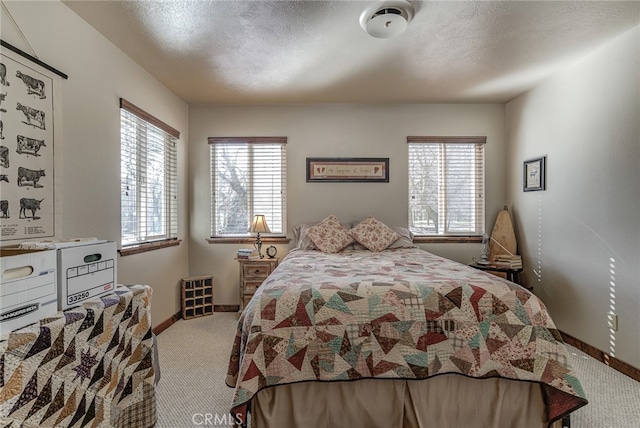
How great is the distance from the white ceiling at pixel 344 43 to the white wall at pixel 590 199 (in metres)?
0.24

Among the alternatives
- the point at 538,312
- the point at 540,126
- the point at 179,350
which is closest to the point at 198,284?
the point at 179,350

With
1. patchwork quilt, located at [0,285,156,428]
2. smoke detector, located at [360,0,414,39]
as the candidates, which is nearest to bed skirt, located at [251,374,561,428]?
patchwork quilt, located at [0,285,156,428]

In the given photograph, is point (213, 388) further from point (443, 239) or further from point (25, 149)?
point (443, 239)

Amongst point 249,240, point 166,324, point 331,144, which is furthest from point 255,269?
point 331,144

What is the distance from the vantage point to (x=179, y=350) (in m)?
2.60

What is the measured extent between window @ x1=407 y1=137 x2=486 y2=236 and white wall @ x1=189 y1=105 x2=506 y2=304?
0.15 m

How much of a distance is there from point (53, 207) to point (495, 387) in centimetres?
268

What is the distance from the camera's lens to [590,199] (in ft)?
8.32

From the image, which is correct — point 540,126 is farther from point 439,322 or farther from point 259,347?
point 259,347

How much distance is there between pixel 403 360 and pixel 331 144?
2.76 m

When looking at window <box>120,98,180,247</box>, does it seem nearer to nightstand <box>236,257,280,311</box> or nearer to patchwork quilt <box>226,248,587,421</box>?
nightstand <box>236,257,280,311</box>

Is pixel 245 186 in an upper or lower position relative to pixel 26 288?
upper

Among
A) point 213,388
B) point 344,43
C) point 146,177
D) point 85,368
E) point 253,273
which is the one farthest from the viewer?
point 253,273

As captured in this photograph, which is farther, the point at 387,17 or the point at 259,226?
the point at 259,226
